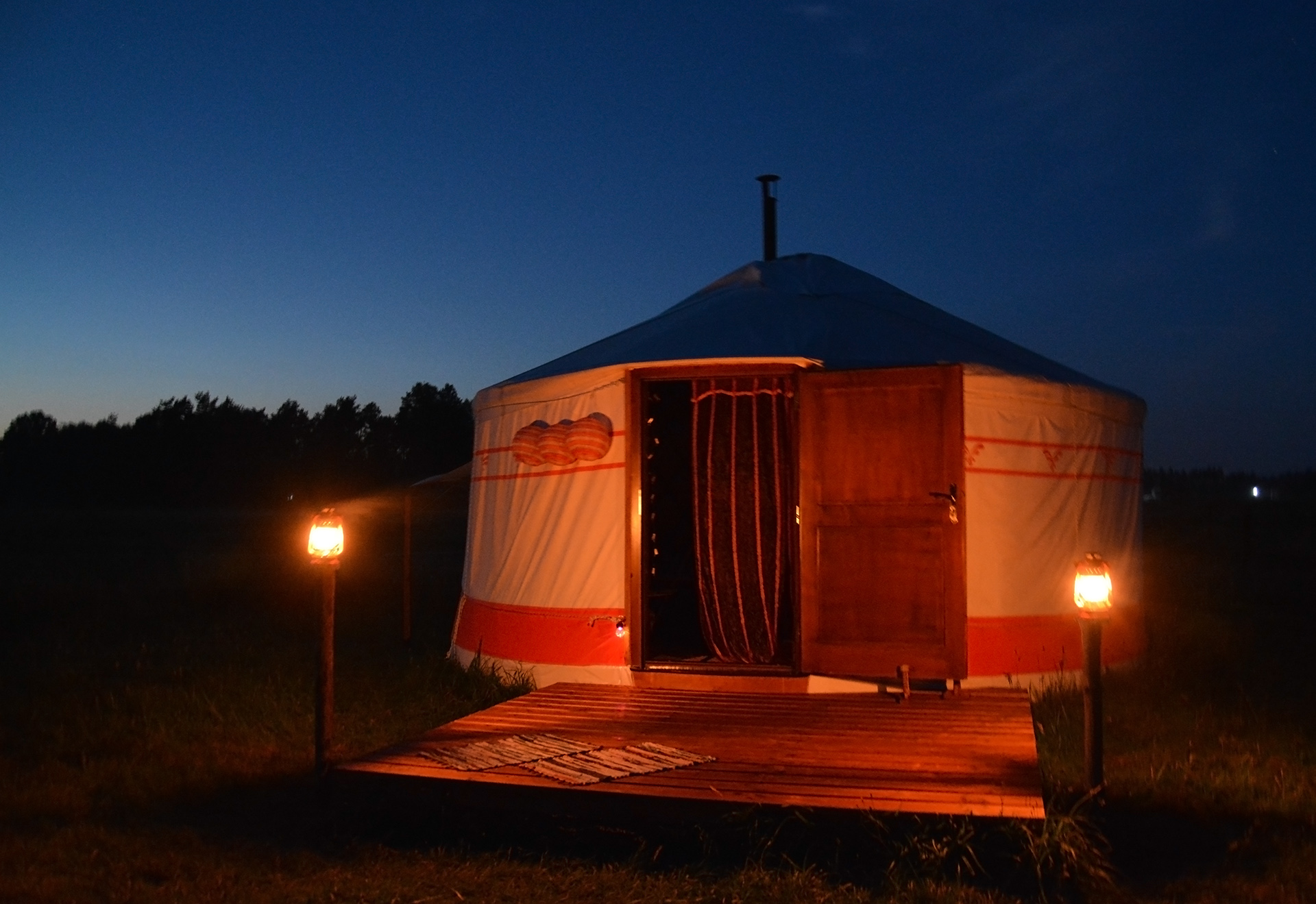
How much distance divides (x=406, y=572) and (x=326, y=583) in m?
3.88

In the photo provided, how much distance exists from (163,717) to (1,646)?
12.5 feet

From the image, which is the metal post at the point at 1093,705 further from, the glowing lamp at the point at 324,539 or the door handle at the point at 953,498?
the glowing lamp at the point at 324,539

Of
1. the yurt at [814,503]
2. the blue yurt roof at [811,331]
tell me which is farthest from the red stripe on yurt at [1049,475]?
the blue yurt roof at [811,331]

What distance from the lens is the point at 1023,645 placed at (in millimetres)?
5445

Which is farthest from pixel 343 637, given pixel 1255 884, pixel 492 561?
pixel 1255 884

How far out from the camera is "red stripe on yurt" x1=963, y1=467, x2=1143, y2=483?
211 inches

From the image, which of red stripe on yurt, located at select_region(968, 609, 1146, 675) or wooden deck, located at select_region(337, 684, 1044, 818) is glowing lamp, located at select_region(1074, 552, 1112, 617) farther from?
red stripe on yurt, located at select_region(968, 609, 1146, 675)

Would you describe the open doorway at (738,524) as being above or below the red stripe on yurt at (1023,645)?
above

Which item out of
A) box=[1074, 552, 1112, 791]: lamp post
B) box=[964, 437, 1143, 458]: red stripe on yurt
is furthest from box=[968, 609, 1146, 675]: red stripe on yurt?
box=[1074, 552, 1112, 791]: lamp post

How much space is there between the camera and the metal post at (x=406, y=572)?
7.51 metres

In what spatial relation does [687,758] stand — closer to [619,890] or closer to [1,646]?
[619,890]

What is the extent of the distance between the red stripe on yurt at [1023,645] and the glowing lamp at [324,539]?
2955 millimetres

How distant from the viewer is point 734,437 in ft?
19.3

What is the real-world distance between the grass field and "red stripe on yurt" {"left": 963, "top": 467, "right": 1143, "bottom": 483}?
3.31ft
